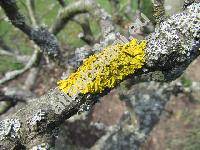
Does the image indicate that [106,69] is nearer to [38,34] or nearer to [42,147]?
[42,147]

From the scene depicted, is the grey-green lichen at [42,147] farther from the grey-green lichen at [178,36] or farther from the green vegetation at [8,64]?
the green vegetation at [8,64]

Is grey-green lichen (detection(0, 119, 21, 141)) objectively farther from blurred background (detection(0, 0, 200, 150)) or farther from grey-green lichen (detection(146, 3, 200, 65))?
blurred background (detection(0, 0, 200, 150))

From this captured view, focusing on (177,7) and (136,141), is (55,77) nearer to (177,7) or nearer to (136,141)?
(136,141)

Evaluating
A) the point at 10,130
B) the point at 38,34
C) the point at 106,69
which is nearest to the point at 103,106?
the point at 38,34

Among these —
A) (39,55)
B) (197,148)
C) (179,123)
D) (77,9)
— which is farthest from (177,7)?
(179,123)

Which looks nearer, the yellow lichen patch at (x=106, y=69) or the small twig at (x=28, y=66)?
the yellow lichen patch at (x=106, y=69)

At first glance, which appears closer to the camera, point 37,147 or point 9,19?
point 37,147

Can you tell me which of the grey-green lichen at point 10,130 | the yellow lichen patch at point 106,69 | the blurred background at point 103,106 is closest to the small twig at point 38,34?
the yellow lichen patch at point 106,69
